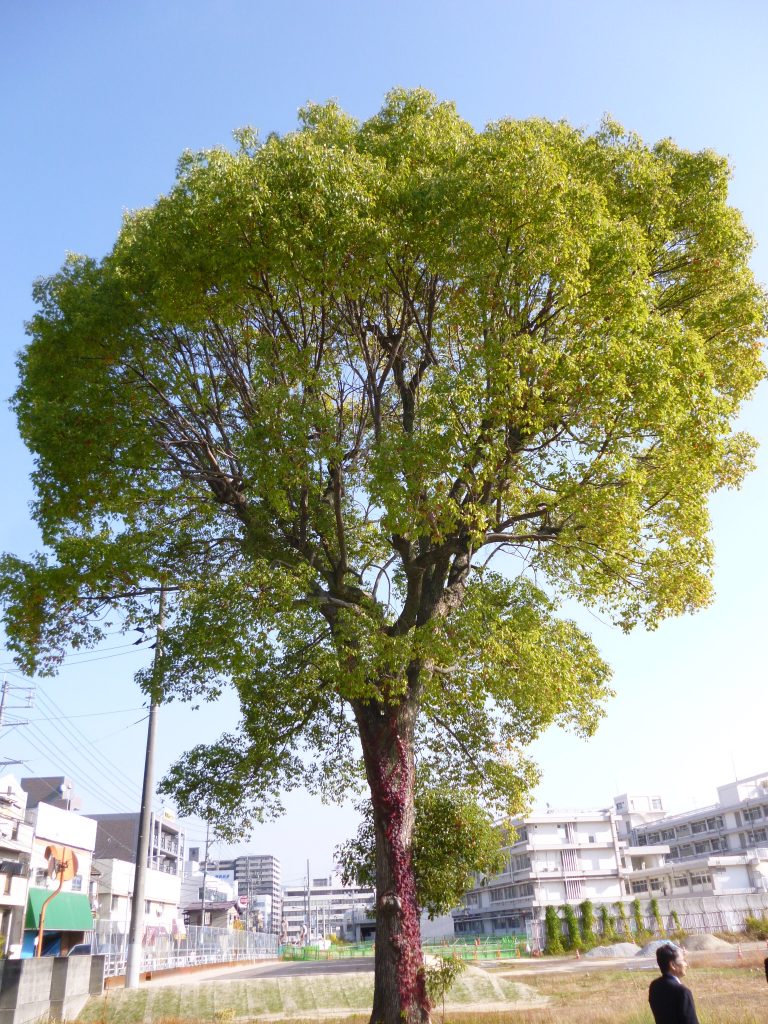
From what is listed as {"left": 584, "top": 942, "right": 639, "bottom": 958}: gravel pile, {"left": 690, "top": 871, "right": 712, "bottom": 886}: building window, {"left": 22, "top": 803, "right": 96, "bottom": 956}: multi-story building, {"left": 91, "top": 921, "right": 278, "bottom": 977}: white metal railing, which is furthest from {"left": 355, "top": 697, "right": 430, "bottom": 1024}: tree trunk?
{"left": 690, "top": 871, "right": 712, "bottom": 886}: building window

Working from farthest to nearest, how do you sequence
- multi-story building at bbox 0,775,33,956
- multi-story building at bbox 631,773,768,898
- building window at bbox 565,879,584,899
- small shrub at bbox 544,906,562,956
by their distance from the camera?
building window at bbox 565,879,584,899, multi-story building at bbox 631,773,768,898, small shrub at bbox 544,906,562,956, multi-story building at bbox 0,775,33,956

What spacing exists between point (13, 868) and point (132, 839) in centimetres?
3609

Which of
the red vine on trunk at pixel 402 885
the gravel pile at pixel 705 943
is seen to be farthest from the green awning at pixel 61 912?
the gravel pile at pixel 705 943

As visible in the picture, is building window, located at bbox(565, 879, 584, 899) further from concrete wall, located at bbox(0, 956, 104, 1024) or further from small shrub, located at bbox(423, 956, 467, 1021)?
small shrub, located at bbox(423, 956, 467, 1021)

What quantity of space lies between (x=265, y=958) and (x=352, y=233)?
2416 inches

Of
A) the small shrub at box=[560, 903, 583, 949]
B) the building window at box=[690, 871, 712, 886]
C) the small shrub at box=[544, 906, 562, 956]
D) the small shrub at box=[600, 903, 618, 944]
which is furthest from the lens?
the building window at box=[690, 871, 712, 886]

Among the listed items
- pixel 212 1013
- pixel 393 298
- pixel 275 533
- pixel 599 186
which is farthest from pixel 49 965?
pixel 599 186

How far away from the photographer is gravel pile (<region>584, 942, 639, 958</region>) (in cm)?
3966

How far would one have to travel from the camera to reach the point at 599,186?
38.6ft

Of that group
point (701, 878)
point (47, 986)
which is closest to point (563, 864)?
point (701, 878)

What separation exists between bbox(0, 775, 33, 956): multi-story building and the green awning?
2.92 m

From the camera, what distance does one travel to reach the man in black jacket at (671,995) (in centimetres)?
621

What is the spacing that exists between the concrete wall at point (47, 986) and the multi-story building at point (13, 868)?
16864 mm

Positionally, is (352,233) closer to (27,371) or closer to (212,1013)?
(27,371)
